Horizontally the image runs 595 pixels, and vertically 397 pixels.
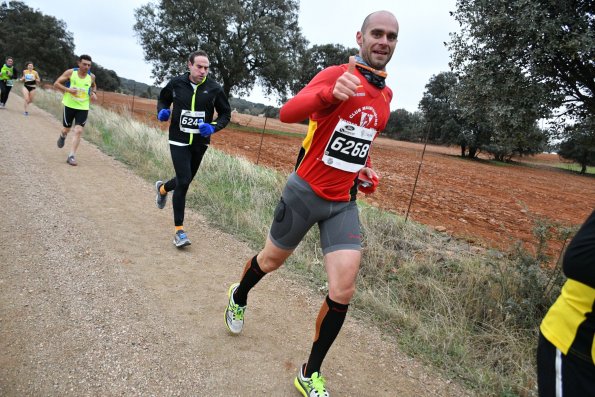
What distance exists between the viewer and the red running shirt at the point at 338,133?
2.25 m

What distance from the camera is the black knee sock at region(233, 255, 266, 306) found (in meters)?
2.76

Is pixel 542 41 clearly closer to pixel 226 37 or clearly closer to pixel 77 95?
pixel 77 95

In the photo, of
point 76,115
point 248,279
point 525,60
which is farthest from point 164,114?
point 525,60

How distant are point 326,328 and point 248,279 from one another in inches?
29.1

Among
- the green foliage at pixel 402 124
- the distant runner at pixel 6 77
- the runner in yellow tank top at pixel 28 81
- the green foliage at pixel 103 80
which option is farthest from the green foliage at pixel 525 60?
the green foliage at pixel 103 80

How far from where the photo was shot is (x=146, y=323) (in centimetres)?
300

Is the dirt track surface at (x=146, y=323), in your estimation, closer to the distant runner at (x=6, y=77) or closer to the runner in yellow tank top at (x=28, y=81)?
the runner in yellow tank top at (x=28, y=81)

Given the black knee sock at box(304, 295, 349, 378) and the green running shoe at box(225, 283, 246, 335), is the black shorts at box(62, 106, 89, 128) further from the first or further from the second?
the black knee sock at box(304, 295, 349, 378)

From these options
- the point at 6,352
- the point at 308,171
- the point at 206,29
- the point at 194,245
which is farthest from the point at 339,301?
the point at 206,29

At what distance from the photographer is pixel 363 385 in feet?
8.93

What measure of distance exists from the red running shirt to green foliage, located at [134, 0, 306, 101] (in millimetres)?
25667

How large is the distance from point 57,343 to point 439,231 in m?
5.63

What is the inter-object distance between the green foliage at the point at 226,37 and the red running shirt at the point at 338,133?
84.2 ft

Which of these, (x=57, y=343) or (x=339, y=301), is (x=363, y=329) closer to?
(x=339, y=301)
